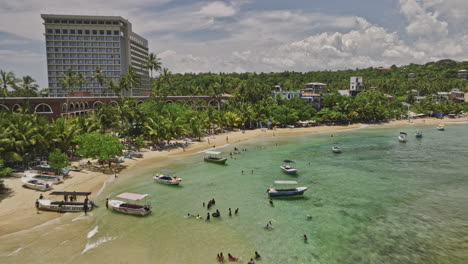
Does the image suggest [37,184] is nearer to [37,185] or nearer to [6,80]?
[37,185]

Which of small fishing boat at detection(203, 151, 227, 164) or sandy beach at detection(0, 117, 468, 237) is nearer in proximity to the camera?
sandy beach at detection(0, 117, 468, 237)

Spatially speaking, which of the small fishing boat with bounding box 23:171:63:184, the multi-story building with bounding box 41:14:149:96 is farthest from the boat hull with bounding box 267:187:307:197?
the multi-story building with bounding box 41:14:149:96

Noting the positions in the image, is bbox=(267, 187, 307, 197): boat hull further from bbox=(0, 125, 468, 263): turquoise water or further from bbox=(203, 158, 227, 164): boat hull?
bbox=(203, 158, 227, 164): boat hull

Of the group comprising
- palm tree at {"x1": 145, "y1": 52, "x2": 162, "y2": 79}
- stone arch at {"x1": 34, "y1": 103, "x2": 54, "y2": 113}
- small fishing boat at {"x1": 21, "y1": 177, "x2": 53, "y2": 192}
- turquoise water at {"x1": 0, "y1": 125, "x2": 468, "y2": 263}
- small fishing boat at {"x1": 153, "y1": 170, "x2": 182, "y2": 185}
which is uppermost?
palm tree at {"x1": 145, "y1": 52, "x2": 162, "y2": 79}

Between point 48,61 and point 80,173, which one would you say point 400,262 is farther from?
point 48,61

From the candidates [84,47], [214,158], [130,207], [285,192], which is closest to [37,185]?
[130,207]
